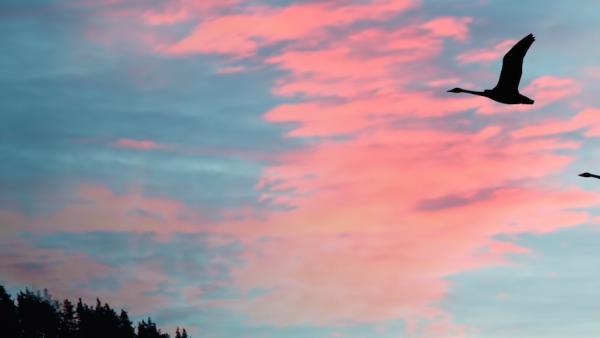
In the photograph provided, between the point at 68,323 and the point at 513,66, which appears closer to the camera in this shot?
the point at 513,66

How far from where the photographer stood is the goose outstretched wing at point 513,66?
5717cm

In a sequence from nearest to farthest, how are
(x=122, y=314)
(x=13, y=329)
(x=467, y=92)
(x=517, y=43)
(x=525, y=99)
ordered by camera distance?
(x=517, y=43)
(x=525, y=99)
(x=467, y=92)
(x=13, y=329)
(x=122, y=314)

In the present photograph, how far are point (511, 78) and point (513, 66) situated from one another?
0.98 metres

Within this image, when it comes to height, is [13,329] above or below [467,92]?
above

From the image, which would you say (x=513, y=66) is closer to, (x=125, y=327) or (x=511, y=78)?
(x=511, y=78)

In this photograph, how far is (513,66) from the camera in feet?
195

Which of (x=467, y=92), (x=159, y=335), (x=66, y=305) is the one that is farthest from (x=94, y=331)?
(x=467, y=92)

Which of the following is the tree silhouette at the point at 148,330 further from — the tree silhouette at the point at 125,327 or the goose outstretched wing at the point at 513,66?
the goose outstretched wing at the point at 513,66

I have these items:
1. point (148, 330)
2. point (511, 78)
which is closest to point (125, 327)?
point (148, 330)

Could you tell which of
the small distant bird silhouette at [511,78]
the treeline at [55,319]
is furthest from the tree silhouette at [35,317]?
the small distant bird silhouette at [511,78]

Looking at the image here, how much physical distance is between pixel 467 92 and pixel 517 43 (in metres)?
8.76

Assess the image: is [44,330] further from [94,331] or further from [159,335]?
[159,335]

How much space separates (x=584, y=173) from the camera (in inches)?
2357

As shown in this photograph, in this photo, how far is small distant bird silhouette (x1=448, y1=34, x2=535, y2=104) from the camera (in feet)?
190
